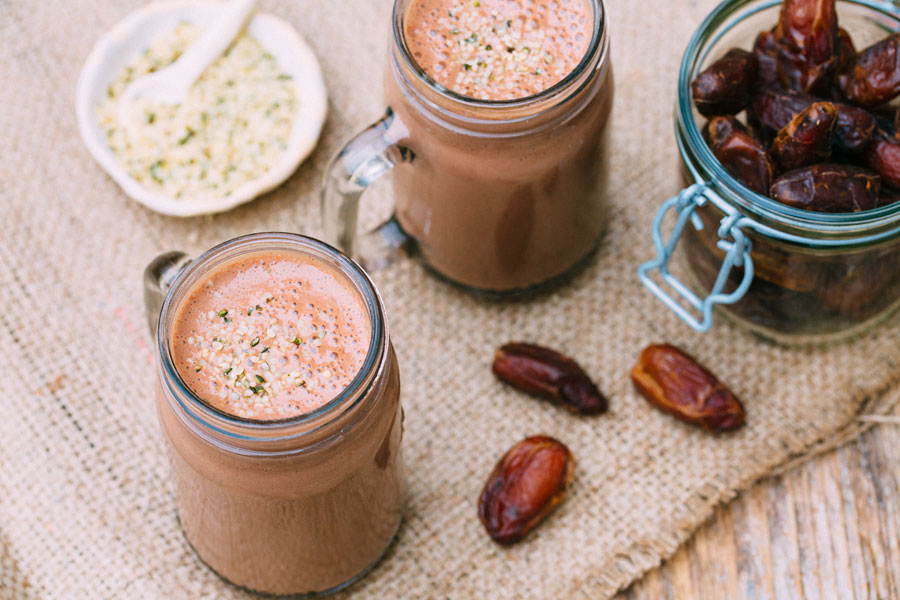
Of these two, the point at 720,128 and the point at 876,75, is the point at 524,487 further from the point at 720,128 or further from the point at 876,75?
the point at 876,75

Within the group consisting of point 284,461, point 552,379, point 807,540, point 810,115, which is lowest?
point 807,540

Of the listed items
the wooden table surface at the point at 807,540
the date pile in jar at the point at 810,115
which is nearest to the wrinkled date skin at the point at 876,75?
the date pile in jar at the point at 810,115

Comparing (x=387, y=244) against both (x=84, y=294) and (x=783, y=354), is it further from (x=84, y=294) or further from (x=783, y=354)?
(x=783, y=354)

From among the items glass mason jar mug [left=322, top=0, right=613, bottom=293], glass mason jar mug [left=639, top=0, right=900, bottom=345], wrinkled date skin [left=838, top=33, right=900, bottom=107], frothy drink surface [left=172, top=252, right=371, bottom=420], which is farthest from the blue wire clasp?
frothy drink surface [left=172, top=252, right=371, bottom=420]

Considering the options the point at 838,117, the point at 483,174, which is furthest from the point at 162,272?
the point at 838,117

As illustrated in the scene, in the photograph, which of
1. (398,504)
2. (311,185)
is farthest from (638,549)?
(311,185)

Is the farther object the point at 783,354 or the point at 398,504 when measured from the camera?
the point at 783,354

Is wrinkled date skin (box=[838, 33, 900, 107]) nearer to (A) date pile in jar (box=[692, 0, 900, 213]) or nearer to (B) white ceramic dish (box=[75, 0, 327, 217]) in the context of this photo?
(A) date pile in jar (box=[692, 0, 900, 213])
